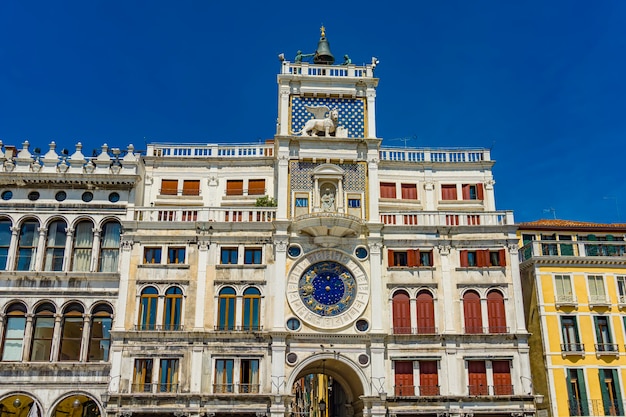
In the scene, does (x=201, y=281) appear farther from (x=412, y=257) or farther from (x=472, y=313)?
(x=472, y=313)

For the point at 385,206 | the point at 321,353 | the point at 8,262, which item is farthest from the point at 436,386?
the point at 8,262

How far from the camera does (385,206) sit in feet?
153

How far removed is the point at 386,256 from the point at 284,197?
7.32 meters

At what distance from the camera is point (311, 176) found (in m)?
44.6

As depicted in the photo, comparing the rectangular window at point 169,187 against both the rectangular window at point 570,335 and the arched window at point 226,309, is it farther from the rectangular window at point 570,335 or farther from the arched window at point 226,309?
the rectangular window at point 570,335

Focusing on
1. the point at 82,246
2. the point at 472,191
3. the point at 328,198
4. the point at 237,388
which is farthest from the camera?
the point at 472,191

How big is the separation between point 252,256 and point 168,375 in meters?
8.48

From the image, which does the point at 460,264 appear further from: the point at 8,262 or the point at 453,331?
the point at 8,262

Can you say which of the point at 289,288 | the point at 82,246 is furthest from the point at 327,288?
the point at 82,246

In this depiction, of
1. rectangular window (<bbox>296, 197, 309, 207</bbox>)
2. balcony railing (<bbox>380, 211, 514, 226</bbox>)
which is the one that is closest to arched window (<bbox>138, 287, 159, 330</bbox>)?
rectangular window (<bbox>296, 197, 309, 207</bbox>)

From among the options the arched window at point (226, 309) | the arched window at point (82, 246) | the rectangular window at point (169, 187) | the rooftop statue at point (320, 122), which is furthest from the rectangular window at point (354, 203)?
the arched window at point (82, 246)

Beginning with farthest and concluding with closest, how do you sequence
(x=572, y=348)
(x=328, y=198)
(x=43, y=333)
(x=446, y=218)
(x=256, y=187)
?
(x=256, y=187) < (x=328, y=198) < (x=446, y=218) < (x=572, y=348) < (x=43, y=333)

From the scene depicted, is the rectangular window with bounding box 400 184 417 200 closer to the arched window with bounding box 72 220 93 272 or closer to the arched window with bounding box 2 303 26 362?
the arched window with bounding box 72 220 93 272

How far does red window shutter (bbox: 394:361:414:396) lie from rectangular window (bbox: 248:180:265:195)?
1436cm
